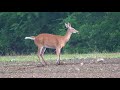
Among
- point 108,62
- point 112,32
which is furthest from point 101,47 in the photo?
point 108,62

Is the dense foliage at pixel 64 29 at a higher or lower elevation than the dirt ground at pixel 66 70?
higher

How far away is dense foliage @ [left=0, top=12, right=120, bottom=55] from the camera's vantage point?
24.6m

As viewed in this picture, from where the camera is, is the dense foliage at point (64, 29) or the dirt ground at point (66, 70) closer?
the dirt ground at point (66, 70)

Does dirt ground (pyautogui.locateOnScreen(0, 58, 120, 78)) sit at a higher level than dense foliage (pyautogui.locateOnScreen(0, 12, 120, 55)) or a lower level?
lower

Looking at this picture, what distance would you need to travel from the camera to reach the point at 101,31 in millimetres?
25547

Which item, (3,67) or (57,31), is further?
(57,31)

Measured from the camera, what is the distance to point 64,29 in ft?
82.6

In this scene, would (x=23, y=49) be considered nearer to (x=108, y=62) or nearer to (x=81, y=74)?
(x=108, y=62)

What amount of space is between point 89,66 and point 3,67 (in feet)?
8.08

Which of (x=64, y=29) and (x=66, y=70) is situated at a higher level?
(x=64, y=29)

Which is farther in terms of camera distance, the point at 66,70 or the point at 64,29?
the point at 64,29

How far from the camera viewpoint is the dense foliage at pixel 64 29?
24609 millimetres

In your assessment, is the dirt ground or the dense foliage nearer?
the dirt ground
